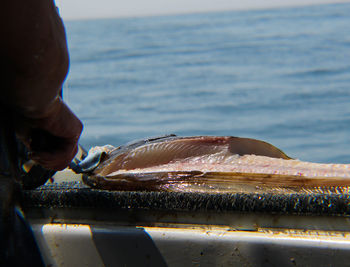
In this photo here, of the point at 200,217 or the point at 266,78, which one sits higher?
the point at 200,217

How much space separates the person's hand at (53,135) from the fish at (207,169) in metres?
0.50

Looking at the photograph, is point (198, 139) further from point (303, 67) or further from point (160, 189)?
point (303, 67)

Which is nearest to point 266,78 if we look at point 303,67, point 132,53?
point 303,67

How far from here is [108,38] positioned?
Answer: 73.9 ft

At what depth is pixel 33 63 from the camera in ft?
3.27

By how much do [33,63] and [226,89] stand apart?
10295 millimetres

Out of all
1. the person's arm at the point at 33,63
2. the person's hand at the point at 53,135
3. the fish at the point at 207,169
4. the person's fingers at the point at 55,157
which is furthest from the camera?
the fish at the point at 207,169

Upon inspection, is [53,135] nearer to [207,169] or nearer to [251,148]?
[207,169]

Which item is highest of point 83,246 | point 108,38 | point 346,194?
point 346,194

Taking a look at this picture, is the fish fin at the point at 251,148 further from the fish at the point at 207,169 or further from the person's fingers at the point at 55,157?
the person's fingers at the point at 55,157

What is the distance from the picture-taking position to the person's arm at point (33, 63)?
0.95m

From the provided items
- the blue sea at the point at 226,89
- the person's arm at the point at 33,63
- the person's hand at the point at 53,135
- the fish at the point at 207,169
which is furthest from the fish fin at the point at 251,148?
the blue sea at the point at 226,89

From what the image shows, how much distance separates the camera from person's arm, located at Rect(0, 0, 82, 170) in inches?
37.4

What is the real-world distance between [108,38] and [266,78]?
12.6 m
